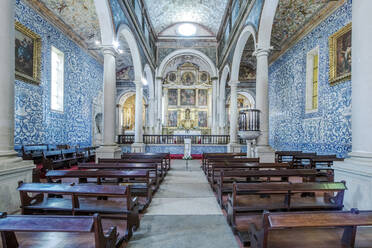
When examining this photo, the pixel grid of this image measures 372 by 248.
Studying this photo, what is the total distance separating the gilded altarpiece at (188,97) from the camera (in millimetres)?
19359

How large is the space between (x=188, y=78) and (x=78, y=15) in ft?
36.4

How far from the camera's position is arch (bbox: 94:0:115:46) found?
268 inches

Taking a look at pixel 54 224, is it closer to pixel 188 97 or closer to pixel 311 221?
pixel 311 221

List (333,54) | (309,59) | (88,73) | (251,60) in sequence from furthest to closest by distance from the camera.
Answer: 1. (251,60)
2. (88,73)
3. (309,59)
4. (333,54)

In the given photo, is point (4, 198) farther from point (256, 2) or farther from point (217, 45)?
point (217, 45)

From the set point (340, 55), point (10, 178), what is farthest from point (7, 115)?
point (340, 55)

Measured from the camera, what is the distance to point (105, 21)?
7.04 meters

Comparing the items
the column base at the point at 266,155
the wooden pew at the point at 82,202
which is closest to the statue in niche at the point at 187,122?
the column base at the point at 266,155

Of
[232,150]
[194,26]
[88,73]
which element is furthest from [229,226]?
[194,26]

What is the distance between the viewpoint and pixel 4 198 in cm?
301

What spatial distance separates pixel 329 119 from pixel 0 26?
9.70 meters

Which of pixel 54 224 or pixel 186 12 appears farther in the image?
pixel 186 12

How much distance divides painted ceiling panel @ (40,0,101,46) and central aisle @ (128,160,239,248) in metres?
9.07

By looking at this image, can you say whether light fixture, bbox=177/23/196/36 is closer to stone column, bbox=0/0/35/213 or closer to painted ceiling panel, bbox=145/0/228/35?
painted ceiling panel, bbox=145/0/228/35
